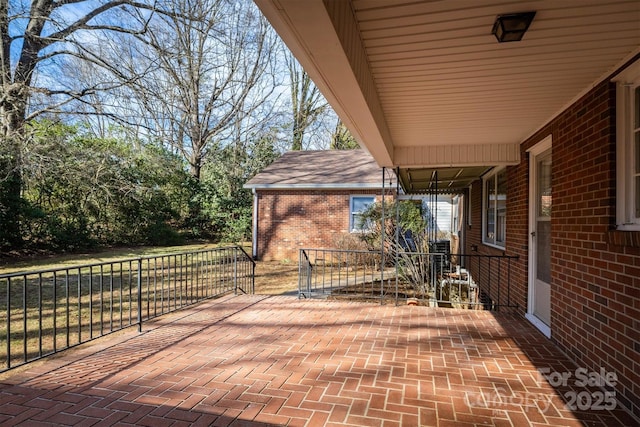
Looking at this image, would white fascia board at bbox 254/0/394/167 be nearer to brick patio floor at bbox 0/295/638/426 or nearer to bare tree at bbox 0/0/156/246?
brick patio floor at bbox 0/295/638/426

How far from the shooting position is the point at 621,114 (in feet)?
8.66

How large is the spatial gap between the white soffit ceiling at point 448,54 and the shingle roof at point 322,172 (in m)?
6.76

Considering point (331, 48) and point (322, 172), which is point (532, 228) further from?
point (322, 172)

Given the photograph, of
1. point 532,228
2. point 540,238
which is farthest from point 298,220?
point 540,238

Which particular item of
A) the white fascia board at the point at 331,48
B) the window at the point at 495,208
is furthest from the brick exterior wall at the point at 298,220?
the white fascia board at the point at 331,48

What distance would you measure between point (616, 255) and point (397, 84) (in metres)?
2.12

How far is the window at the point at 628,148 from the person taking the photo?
99.4 inches

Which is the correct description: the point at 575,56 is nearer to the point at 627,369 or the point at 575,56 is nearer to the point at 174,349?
the point at 627,369

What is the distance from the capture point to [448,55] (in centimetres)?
249

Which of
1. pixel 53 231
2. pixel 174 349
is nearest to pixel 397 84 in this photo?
pixel 174 349

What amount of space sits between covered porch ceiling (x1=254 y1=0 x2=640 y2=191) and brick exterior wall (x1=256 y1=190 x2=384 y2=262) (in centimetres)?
744

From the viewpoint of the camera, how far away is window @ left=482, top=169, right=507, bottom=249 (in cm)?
615

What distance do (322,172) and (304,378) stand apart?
1033 centimetres

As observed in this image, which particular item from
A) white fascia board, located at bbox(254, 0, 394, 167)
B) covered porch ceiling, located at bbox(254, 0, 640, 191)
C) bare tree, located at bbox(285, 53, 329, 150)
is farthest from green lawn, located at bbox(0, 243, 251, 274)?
bare tree, located at bbox(285, 53, 329, 150)
